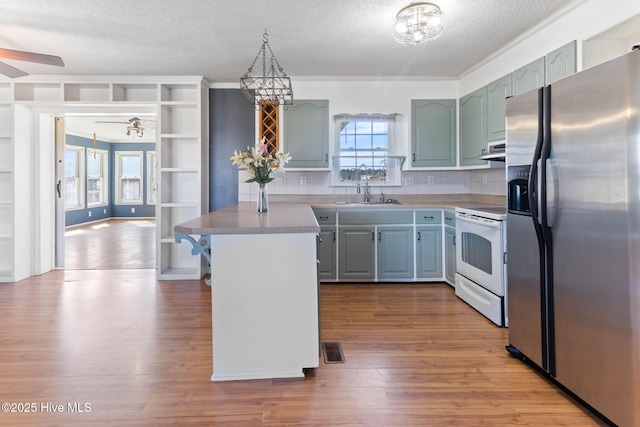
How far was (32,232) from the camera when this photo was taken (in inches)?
176

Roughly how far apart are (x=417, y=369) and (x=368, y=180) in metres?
2.69

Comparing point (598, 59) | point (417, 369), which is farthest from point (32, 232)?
point (598, 59)

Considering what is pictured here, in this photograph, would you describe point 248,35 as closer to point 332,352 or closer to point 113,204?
point 332,352

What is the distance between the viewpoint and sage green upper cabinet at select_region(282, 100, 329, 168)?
13.8ft

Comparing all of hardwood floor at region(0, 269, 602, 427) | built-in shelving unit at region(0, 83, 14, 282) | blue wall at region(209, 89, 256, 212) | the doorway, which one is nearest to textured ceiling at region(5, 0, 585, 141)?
blue wall at region(209, 89, 256, 212)

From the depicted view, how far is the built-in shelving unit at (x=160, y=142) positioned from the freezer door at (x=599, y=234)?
11.9ft

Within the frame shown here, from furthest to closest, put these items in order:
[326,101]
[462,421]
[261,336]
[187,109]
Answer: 1. [187,109]
2. [326,101]
3. [261,336]
4. [462,421]

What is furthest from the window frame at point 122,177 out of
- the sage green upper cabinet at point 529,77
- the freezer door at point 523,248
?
the freezer door at point 523,248

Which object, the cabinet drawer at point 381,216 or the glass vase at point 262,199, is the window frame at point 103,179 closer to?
the cabinet drawer at point 381,216

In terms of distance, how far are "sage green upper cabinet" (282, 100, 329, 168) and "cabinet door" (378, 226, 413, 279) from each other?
116cm

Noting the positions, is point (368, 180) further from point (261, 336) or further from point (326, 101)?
point (261, 336)

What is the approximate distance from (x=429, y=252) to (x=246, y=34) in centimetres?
275

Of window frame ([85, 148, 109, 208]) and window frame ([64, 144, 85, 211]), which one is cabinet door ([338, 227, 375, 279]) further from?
window frame ([85, 148, 109, 208])

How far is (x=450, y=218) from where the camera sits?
3.79m
